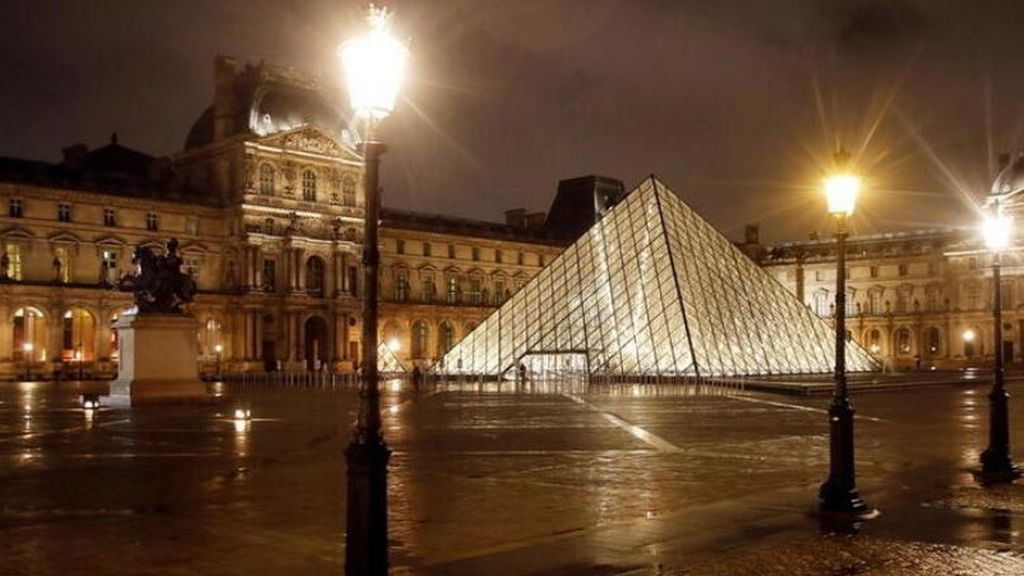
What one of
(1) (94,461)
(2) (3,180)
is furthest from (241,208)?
(1) (94,461)

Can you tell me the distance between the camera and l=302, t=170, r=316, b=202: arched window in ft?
217

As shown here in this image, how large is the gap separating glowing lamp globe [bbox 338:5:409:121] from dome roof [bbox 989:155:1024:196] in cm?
8824

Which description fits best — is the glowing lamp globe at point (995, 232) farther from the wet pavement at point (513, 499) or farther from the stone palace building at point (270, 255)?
the stone palace building at point (270, 255)

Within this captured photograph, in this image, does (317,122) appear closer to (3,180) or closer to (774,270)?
(3,180)

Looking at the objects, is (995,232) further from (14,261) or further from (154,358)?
(14,261)

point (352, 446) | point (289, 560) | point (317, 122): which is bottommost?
point (289, 560)

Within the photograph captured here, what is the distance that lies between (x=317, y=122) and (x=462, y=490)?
58.5 meters

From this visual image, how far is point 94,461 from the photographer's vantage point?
1391 cm

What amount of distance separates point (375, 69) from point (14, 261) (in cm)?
5469

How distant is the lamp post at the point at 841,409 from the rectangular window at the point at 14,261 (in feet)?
171

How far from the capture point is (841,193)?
10.8 metres

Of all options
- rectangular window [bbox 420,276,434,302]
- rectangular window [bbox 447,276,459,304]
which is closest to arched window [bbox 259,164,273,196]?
rectangular window [bbox 420,276,434,302]

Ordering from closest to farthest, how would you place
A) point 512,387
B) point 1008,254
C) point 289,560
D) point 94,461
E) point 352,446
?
point 352,446 < point 289,560 < point 94,461 < point 512,387 < point 1008,254

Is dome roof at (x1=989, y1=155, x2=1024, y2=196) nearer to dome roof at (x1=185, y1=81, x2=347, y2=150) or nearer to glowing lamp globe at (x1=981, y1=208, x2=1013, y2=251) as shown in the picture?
dome roof at (x1=185, y1=81, x2=347, y2=150)
